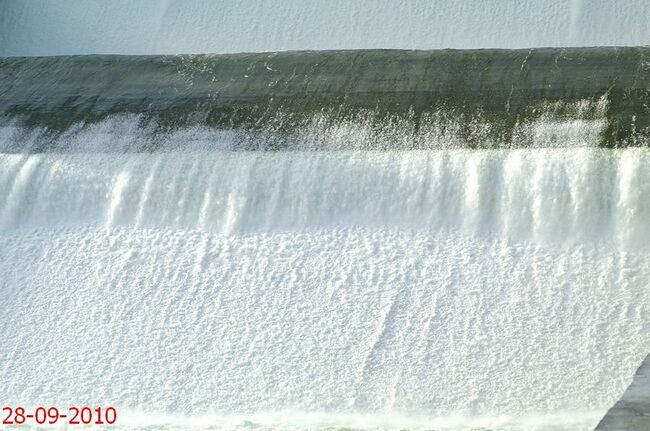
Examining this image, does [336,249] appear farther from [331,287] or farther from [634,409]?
[634,409]

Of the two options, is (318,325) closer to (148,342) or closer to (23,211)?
(148,342)

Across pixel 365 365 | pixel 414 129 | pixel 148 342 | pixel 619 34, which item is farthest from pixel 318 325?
pixel 619 34
